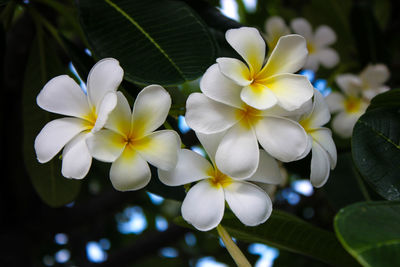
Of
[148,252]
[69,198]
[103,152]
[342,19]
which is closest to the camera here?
[103,152]

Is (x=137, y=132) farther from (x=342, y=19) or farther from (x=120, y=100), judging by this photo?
(x=342, y=19)

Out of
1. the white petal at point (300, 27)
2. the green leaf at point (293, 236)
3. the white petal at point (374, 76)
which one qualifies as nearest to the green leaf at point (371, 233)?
the green leaf at point (293, 236)

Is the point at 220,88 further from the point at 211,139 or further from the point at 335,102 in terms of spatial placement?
the point at 335,102

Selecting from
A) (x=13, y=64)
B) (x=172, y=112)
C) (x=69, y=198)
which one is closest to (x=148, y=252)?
(x=69, y=198)

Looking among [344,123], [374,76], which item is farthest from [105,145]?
[374,76]

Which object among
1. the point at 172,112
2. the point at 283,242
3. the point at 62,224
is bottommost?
the point at 62,224

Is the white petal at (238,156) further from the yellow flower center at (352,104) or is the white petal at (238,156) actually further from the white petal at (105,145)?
the yellow flower center at (352,104)
